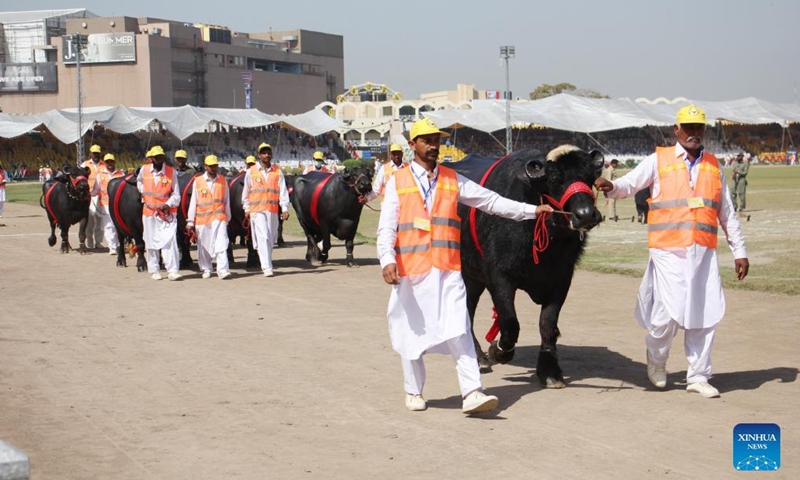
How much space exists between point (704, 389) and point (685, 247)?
3.44 feet

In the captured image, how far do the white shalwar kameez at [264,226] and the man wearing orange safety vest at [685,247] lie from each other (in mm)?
9152

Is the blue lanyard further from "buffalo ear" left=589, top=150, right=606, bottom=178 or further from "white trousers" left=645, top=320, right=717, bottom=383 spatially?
"white trousers" left=645, top=320, right=717, bottom=383

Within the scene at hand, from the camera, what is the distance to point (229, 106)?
368 feet

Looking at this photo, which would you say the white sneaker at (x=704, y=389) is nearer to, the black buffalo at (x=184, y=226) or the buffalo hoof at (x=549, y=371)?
the buffalo hoof at (x=549, y=371)

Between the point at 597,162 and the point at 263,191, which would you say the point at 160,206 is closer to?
the point at 263,191

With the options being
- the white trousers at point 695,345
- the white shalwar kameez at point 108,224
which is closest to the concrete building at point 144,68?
the white shalwar kameez at point 108,224

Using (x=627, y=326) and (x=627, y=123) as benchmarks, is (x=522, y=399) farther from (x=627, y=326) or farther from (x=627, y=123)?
(x=627, y=123)

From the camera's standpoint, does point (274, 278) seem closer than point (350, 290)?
No

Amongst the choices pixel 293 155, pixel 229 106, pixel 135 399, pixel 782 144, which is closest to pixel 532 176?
pixel 135 399

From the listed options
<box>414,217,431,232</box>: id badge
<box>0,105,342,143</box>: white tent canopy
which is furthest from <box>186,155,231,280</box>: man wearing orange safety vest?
<box>0,105,342,143</box>: white tent canopy

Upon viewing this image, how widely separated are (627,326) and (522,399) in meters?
3.65

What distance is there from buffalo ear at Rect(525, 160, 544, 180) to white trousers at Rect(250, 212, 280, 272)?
8.86 meters

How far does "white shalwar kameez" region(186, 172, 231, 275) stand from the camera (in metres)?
16.0

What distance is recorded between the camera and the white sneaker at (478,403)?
278 inches
